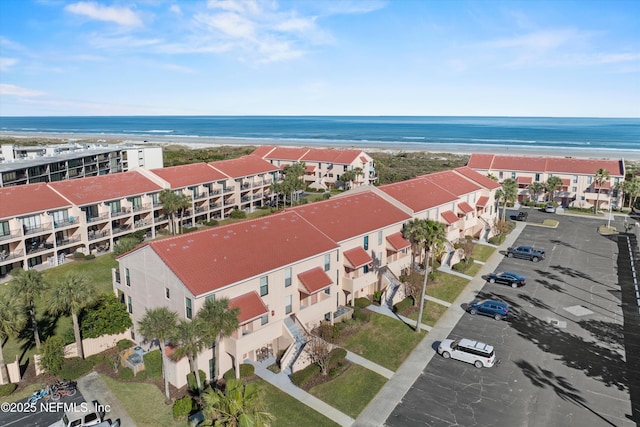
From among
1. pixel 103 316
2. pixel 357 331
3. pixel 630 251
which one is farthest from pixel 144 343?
pixel 630 251

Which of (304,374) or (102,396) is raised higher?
(304,374)

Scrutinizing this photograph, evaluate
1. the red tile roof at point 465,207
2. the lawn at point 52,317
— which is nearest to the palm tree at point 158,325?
the lawn at point 52,317

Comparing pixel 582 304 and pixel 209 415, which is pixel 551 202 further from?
pixel 209 415

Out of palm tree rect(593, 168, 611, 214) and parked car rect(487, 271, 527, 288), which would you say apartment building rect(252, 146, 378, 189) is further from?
parked car rect(487, 271, 527, 288)

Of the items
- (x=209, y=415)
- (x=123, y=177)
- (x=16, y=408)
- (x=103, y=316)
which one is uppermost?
(x=123, y=177)

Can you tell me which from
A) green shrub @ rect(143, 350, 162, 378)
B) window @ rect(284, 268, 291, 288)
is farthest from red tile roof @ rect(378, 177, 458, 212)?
green shrub @ rect(143, 350, 162, 378)

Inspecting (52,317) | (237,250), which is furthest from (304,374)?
(52,317)

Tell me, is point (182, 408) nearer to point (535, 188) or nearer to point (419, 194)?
point (419, 194)

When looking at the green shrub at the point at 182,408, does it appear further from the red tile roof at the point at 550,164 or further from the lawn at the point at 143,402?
the red tile roof at the point at 550,164
